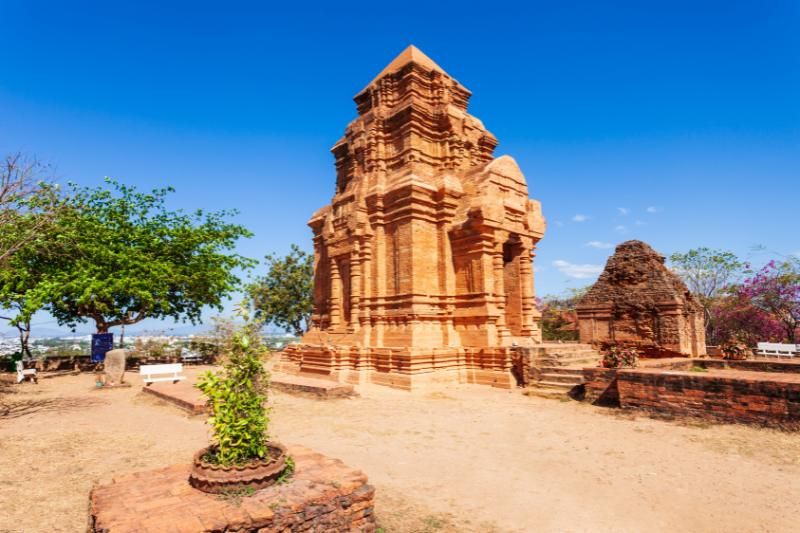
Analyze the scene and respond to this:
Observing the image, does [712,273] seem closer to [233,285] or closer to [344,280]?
[344,280]

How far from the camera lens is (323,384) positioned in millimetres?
12430

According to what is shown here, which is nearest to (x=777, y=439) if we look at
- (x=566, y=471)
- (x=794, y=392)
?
(x=794, y=392)

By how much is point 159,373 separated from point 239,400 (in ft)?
40.3

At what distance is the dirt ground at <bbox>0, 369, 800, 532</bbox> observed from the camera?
15.7 feet

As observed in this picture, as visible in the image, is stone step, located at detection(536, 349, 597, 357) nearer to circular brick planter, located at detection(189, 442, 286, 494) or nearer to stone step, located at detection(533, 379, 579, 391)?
stone step, located at detection(533, 379, 579, 391)

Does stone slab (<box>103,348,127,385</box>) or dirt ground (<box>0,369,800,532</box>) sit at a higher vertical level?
stone slab (<box>103,348,127,385</box>)

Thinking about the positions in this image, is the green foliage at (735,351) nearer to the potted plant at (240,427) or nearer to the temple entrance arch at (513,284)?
the temple entrance arch at (513,284)

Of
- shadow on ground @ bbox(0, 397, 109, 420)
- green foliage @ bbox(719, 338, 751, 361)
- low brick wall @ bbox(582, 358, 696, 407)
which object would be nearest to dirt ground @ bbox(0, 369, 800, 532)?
shadow on ground @ bbox(0, 397, 109, 420)

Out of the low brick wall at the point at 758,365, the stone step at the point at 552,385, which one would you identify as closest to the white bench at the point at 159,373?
the stone step at the point at 552,385

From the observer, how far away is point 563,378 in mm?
12352

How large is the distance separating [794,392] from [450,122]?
12.5 meters

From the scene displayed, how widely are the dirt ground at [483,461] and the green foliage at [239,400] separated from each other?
158 cm

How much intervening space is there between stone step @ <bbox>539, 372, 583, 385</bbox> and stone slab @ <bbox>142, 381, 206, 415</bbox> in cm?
869

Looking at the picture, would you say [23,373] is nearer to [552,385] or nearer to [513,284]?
[513,284]
